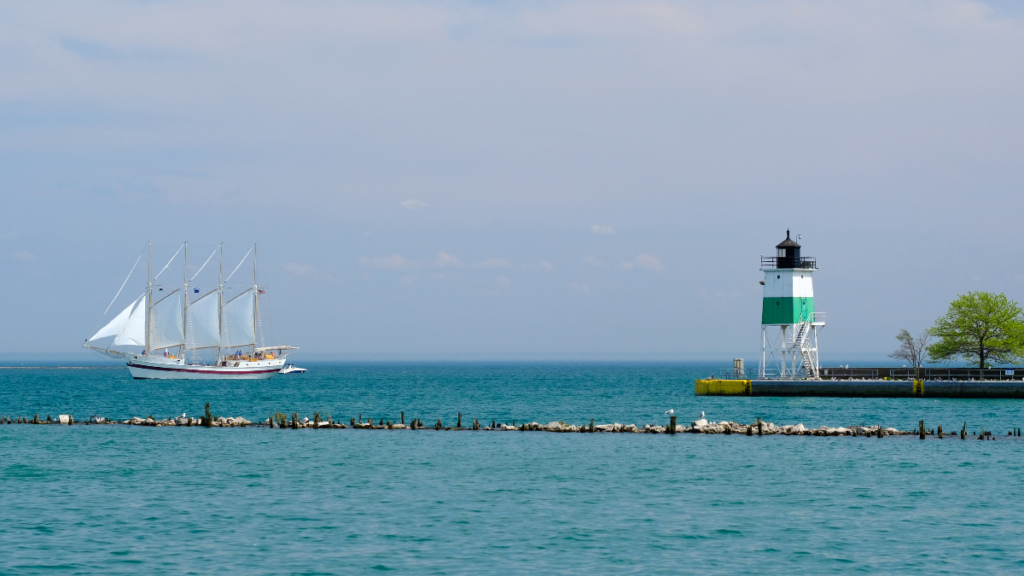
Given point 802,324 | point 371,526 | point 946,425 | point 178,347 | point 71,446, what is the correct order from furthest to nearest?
point 178,347
point 802,324
point 946,425
point 71,446
point 371,526

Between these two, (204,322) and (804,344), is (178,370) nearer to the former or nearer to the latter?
(204,322)

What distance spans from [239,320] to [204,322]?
206 inches

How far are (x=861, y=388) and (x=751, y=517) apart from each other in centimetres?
5736

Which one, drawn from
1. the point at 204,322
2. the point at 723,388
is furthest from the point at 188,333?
the point at 723,388

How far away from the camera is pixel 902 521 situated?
3055 cm

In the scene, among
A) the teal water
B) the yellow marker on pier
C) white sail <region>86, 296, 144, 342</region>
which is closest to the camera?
the teal water

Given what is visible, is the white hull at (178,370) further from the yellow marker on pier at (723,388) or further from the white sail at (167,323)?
the yellow marker on pier at (723,388)

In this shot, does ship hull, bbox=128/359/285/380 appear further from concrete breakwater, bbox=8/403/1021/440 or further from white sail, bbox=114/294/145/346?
concrete breakwater, bbox=8/403/1021/440

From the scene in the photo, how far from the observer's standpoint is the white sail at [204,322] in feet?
500

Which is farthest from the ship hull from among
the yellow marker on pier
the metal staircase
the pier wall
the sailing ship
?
the metal staircase

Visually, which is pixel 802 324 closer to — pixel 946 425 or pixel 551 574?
pixel 946 425

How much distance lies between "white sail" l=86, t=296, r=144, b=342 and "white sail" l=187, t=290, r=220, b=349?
8.87m

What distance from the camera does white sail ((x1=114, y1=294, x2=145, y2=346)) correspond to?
147250mm

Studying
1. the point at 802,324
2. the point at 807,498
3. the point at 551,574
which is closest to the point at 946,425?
the point at 802,324
